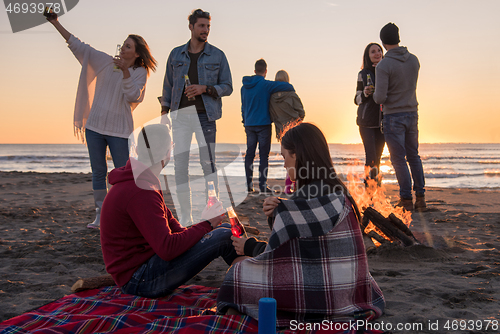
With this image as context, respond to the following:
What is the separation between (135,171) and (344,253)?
1.36 metres

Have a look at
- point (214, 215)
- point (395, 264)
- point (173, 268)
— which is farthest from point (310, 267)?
point (395, 264)

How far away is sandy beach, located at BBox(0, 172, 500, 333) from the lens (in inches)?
99.7

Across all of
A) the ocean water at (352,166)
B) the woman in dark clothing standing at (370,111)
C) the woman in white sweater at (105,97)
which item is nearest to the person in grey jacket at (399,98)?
the woman in dark clothing standing at (370,111)

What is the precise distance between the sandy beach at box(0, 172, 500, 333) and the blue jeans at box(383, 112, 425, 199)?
0.61m

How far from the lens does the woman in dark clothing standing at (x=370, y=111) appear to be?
614 cm

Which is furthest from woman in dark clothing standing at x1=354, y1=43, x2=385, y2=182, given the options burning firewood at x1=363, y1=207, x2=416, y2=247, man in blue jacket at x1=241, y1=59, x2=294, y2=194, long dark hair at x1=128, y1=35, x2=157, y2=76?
long dark hair at x1=128, y1=35, x2=157, y2=76

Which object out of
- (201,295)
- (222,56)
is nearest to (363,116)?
(222,56)

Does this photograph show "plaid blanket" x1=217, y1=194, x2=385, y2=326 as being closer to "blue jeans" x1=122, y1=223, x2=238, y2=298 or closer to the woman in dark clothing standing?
"blue jeans" x1=122, y1=223, x2=238, y2=298

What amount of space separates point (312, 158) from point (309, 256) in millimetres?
553

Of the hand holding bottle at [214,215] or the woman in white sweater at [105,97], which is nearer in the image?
the hand holding bottle at [214,215]

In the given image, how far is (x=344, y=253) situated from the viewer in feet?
6.97

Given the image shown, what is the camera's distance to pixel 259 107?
753 cm

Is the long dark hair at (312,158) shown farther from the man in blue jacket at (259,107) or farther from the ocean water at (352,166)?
the man in blue jacket at (259,107)

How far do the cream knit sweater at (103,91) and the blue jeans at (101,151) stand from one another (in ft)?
0.31
